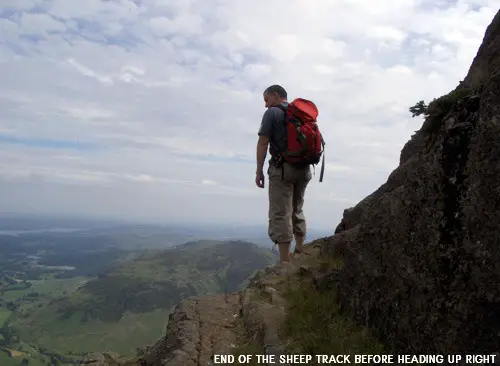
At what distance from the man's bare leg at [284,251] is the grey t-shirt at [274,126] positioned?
3076 mm

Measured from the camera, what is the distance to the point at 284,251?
12164mm

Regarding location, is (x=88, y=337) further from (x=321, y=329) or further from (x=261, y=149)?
(x=321, y=329)

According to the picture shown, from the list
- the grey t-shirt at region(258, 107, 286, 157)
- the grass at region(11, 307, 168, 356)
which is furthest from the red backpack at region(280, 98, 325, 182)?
the grass at region(11, 307, 168, 356)

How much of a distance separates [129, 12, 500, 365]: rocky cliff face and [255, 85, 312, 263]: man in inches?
110

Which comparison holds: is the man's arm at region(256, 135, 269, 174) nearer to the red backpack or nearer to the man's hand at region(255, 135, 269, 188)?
the man's hand at region(255, 135, 269, 188)

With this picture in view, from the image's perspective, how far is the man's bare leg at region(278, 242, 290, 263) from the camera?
12.0 meters

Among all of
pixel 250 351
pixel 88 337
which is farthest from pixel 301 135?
pixel 88 337

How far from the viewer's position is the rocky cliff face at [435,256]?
5262 millimetres

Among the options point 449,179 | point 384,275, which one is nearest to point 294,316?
point 384,275

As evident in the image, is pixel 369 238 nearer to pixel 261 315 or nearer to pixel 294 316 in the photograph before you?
pixel 294 316

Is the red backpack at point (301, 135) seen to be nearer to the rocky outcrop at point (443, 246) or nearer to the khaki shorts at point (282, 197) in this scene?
the khaki shorts at point (282, 197)

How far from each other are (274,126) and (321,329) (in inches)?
240

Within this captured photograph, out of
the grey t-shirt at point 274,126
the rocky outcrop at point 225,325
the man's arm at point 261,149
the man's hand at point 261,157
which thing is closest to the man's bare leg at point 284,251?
the rocky outcrop at point 225,325

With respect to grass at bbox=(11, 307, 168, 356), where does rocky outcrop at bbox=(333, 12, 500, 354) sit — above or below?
above
